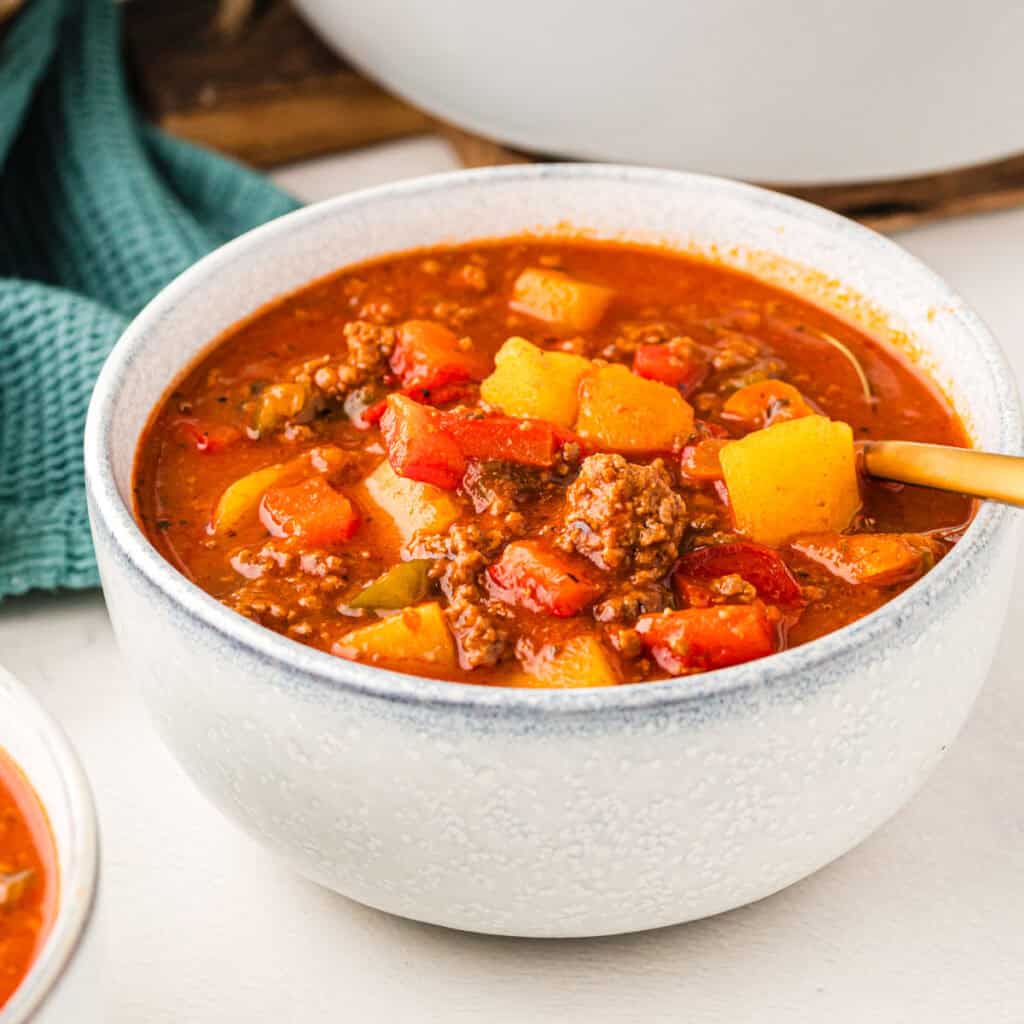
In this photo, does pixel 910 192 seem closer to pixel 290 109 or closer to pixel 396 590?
pixel 290 109

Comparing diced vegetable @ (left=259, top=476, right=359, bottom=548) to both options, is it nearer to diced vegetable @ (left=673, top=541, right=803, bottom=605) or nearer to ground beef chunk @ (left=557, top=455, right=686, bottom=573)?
ground beef chunk @ (left=557, top=455, right=686, bottom=573)

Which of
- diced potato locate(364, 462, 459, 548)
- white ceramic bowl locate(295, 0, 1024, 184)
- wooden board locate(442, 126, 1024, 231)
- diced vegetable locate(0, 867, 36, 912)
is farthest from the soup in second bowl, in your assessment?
wooden board locate(442, 126, 1024, 231)

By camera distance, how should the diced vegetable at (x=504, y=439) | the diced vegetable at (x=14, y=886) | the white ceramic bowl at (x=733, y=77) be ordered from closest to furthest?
the diced vegetable at (x=14, y=886) < the diced vegetable at (x=504, y=439) < the white ceramic bowl at (x=733, y=77)

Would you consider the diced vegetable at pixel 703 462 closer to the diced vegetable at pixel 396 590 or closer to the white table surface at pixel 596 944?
the diced vegetable at pixel 396 590

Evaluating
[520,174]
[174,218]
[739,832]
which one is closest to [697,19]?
[520,174]

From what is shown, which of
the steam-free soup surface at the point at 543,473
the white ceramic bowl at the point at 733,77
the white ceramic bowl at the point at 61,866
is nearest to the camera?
the white ceramic bowl at the point at 61,866

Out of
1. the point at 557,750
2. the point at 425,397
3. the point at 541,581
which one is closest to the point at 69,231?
the point at 425,397

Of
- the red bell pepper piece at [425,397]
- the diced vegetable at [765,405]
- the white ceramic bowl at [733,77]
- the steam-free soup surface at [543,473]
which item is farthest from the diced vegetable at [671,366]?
the white ceramic bowl at [733,77]
